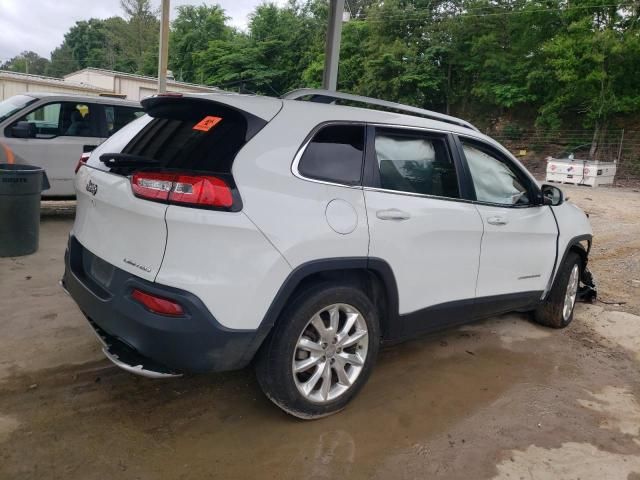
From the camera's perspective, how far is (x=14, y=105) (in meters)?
7.42

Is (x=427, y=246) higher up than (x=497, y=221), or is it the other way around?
(x=497, y=221)

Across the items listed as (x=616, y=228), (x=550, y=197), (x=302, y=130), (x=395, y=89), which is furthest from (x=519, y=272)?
(x=395, y=89)

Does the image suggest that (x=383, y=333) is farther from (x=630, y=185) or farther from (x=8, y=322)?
(x=630, y=185)

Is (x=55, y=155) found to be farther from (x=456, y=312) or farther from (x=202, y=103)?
(x=456, y=312)

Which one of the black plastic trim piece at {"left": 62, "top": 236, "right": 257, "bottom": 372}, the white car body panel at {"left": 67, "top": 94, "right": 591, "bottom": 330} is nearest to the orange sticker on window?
the white car body panel at {"left": 67, "top": 94, "right": 591, "bottom": 330}

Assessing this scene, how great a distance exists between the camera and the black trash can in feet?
18.4

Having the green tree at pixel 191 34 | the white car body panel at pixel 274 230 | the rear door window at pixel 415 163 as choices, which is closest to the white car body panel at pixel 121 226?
the white car body panel at pixel 274 230

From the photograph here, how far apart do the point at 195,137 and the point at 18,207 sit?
3.92 meters

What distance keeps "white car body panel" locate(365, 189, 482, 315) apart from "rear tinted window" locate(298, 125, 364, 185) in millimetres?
170

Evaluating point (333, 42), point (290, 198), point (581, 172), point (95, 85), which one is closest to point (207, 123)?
point (290, 198)

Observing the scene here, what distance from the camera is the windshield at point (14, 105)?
7249mm

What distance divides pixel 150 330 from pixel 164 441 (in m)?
0.68

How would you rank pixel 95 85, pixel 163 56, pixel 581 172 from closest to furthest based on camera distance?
pixel 163 56, pixel 581 172, pixel 95 85

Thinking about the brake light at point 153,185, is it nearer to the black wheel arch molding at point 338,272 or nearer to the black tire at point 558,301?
the black wheel arch molding at point 338,272
